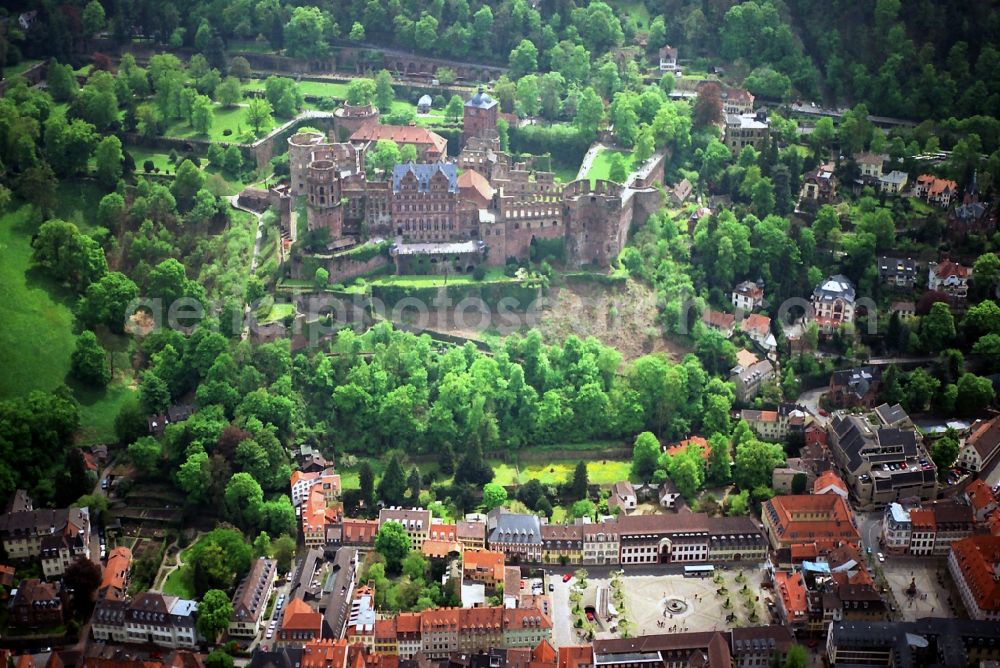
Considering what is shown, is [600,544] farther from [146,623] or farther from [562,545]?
[146,623]

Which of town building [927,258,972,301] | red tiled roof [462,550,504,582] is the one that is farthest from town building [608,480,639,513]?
town building [927,258,972,301]

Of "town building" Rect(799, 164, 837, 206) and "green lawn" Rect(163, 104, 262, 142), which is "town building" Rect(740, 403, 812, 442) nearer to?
"town building" Rect(799, 164, 837, 206)

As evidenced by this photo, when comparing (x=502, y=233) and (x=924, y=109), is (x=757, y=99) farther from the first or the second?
(x=502, y=233)

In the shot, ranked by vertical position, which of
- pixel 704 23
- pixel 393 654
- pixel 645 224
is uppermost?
pixel 704 23

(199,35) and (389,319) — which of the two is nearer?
(389,319)

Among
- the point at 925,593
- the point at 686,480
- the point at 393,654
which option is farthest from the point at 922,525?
the point at 393,654

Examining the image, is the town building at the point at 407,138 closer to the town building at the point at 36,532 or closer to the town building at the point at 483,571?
the town building at the point at 483,571

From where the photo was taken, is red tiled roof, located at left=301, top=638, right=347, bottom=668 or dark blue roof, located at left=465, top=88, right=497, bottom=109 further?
dark blue roof, located at left=465, top=88, right=497, bottom=109
